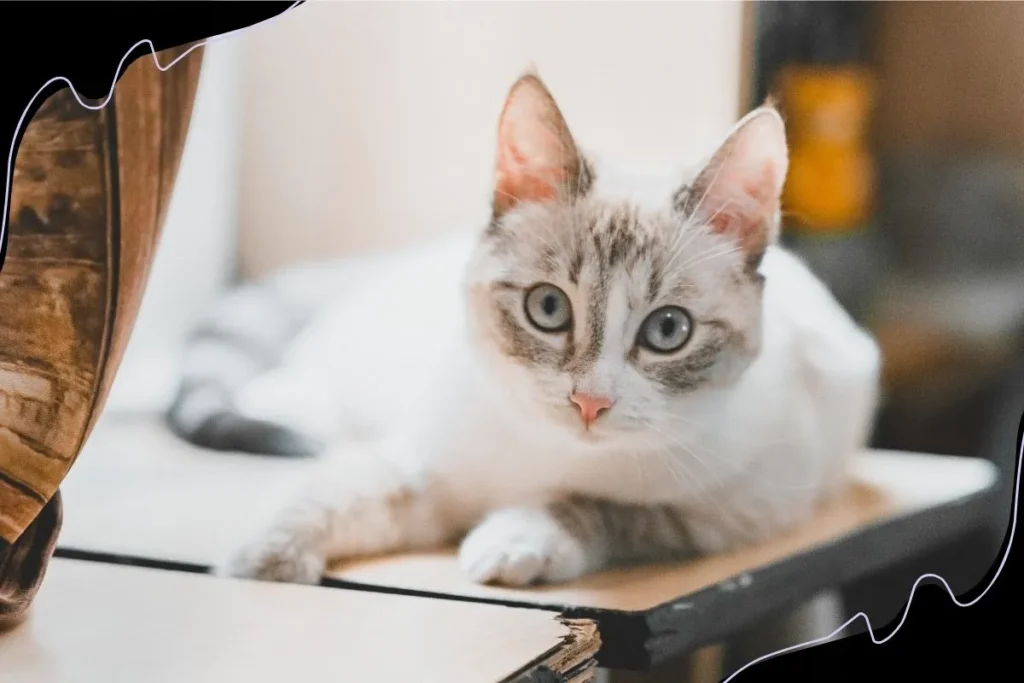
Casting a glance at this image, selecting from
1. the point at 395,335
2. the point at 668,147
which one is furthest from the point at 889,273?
the point at 395,335

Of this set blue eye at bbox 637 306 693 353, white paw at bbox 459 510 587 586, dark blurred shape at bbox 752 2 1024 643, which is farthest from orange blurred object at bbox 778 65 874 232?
white paw at bbox 459 510 587 586

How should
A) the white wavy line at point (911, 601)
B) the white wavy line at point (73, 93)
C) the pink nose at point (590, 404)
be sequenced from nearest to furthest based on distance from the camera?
the white wavy line at point (73, 93)
the pink nose at point (590, 404)
the white wavy line at point (911, 601)

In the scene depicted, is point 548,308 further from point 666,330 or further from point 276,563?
point 276,563

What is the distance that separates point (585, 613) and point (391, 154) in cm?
41

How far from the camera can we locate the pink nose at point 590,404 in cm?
87

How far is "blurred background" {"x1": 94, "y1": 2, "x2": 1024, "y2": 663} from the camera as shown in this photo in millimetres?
906

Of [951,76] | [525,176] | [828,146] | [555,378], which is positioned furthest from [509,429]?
[951,76]

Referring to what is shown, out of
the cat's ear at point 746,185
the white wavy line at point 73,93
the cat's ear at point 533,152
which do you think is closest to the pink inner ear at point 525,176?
the cat's ear at point 533,152

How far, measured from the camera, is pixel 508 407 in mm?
945

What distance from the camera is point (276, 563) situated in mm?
912

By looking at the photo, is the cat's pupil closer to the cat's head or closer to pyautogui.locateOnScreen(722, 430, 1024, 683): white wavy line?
the cat's head

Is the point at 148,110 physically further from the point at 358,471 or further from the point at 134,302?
the point at 358,471

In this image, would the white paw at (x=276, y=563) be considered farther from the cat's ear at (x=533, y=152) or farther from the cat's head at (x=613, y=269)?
the cat's ear at (x=533, y=152)

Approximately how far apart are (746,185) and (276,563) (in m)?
0.50
